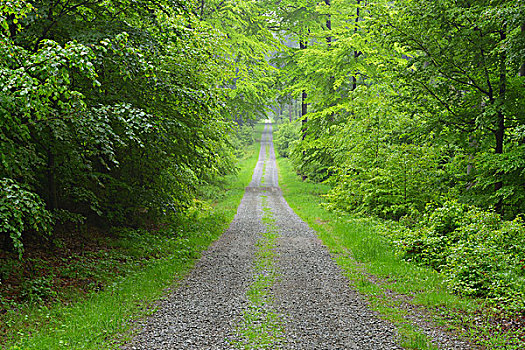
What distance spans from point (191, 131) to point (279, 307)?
528 cm

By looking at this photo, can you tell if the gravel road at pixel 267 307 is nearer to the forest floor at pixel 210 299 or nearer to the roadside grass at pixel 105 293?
the forest floor at pixel 210 299

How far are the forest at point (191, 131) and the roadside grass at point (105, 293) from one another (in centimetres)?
32

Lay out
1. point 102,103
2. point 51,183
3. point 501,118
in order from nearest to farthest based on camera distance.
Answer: point 51,183 < point 102,103 < point 501,118

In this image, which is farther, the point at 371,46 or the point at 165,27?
the point at 371,46

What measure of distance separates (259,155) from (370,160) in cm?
3649

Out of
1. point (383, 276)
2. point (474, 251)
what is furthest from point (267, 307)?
point (474, 251)

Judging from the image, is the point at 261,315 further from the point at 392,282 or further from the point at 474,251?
the point at 474,251

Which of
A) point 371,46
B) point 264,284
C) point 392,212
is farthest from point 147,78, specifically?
point 371,46

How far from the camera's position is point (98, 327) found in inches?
191

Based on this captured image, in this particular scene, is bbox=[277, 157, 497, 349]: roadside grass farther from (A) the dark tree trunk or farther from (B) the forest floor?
(A) the dark tree trunk

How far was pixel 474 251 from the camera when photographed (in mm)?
6566

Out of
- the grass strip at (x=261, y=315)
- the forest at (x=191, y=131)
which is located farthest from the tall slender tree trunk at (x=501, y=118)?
the grass strip at (x=261, y=315)

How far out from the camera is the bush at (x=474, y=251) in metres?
5.72

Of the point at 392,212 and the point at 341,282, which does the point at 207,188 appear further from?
the point at 341,282
